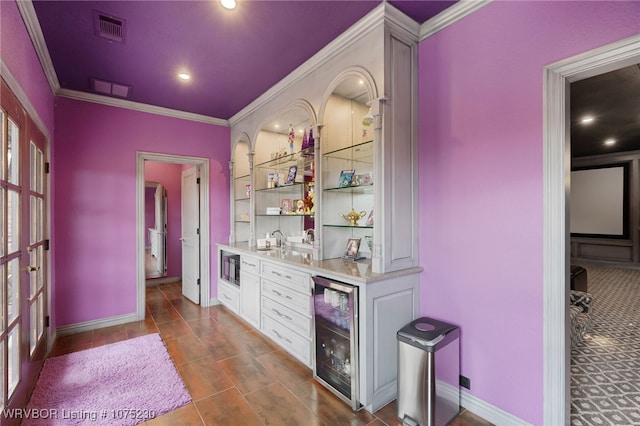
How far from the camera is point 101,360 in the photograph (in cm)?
277

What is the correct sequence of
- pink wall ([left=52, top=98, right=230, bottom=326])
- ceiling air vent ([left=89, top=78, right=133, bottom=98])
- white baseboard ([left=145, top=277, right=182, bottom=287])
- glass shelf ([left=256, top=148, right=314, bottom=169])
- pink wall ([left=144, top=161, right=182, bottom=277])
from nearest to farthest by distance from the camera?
1. ceiling air vent ([left=89, top=78, right=133, bottom=98])
2. glass shelf ([left=256, top=148, right=314, bottom=169])
3. pink wall ([left=52, top=98, right=230, bottom=326])
4. white baseboard ([left=145, top=277, right=182, bottom=287])
5. pink wall ([left=144, top=161, right=182, bottom=277])

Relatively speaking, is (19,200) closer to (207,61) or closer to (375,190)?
(207,61)

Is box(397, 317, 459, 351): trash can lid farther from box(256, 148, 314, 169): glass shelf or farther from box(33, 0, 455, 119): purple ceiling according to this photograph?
box(33, 0, 455, 119): purple ceiling

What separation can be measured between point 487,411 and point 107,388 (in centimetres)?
286

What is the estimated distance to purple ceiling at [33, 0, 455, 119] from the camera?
2.06 m

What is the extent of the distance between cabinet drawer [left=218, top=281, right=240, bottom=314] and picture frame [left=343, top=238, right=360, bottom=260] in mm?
1786

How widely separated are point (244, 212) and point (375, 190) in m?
2.91

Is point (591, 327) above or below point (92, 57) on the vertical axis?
below

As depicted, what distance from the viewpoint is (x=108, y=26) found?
225 cm

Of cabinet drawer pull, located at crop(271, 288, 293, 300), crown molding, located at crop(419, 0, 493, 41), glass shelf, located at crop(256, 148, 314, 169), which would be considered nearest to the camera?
crown molding, located at crop(419, 0, 493, 41)

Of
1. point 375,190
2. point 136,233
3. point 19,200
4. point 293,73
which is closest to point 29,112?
point 19,200

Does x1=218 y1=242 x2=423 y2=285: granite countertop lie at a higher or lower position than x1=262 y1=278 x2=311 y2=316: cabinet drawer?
higher

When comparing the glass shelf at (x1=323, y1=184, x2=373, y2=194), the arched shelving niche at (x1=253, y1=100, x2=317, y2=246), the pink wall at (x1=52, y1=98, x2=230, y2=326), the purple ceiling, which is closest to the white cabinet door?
the arched shelving niche at (x1=253, y1=100, x2=317, y2=246)

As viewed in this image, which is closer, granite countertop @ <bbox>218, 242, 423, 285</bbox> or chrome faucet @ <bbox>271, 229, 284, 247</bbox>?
granite countertop @ <bbox>218, 242, 423, 285</bbox>
